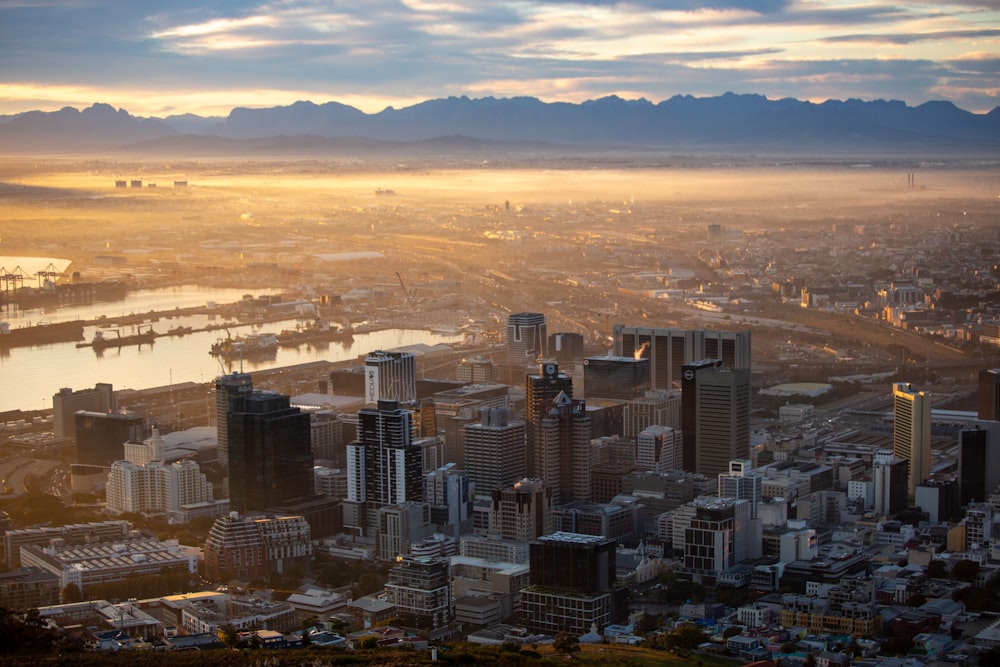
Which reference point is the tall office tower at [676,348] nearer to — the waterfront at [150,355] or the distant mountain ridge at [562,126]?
the waterfront at [150,355]

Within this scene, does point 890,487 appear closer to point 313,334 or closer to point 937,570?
point 937,570

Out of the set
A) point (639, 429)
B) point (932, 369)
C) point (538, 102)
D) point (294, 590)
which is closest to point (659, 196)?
point (538, 102)

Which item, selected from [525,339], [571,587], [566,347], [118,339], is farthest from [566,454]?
[118,339]

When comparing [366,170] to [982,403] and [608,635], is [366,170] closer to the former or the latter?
[982,403]

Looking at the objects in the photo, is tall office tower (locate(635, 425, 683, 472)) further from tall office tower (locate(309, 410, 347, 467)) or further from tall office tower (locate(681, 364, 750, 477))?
tall office tower (locate(309, 410, 347, 467))

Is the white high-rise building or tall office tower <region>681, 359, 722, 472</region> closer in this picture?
the white high-rise building

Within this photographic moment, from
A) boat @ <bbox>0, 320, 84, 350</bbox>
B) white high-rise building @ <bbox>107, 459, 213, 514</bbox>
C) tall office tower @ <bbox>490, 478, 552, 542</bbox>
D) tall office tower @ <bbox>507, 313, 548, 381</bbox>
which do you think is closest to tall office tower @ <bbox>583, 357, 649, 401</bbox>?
tall office tower @ <bbox>507, 313, 548, 381</bbox>
